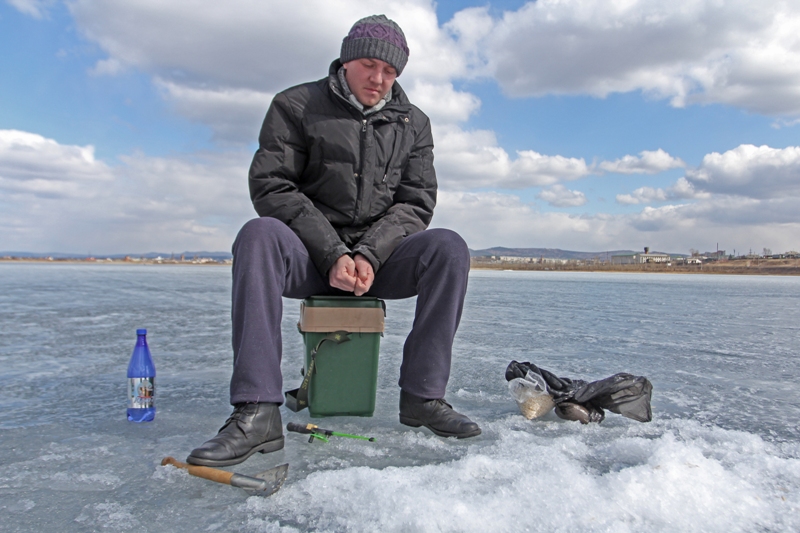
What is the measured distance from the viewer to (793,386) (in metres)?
2.88

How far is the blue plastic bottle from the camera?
6.87ft

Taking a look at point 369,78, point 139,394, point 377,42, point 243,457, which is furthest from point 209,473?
point 377,42

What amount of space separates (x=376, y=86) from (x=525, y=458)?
1566mm

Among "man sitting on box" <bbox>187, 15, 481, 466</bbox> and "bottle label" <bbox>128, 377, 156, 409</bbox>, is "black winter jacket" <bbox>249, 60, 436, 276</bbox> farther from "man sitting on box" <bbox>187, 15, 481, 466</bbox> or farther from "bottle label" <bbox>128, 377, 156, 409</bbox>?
"bottle label" <bbox>128, 377, 156, 409</bbox>

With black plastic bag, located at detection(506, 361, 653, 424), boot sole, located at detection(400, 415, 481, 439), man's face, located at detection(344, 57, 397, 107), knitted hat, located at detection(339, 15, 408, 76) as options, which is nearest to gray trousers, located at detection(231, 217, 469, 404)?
boot sole, located at detection(400, 415, 481, 439)

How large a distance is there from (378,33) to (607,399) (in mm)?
1763

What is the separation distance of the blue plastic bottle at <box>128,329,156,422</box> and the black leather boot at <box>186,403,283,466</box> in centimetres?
54

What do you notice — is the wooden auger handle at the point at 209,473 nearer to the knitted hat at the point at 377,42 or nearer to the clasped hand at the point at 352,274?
the clasped hand at the point at 352,274

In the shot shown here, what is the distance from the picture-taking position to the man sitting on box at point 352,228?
187 cm

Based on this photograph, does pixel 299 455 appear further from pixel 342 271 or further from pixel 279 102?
pixel 279 102

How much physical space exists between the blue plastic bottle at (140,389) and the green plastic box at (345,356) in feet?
2.01

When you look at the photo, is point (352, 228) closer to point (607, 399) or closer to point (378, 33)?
point (378, 33)

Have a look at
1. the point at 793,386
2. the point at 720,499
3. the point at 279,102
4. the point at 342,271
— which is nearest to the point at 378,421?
the point at 342,271

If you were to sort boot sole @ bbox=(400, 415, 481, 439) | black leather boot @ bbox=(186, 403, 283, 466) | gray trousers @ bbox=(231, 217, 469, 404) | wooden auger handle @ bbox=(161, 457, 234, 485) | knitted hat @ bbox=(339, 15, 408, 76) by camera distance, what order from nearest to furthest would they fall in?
1. wooden auger handle @ bbox=(161, 457, 234, 485)
2. black leather boot @ bbox=(186, 403, 283, 466)
3. gray trousers @ bbox=(231, 217, 469, 404)
4. boot sole @ bbox=(400, 415, 481, 439)
5. knitted hat @ bbox=(339, 15, 408, 76)
